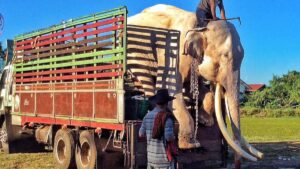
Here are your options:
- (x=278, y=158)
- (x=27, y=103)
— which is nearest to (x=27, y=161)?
(x=27, y=103)

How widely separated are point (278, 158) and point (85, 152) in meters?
5.34

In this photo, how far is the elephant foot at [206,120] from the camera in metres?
9.89

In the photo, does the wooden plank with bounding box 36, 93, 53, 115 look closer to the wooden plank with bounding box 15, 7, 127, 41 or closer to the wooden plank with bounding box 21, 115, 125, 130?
the wooden plank with bounding box 21, 115, 125, 130

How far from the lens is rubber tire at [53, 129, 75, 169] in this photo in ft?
34.4

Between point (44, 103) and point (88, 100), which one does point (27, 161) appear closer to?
point (44, 103)

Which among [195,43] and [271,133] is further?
[271,133]

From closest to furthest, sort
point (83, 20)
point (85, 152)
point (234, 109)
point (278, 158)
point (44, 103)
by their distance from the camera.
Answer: point (234, 109)
point (85, 152)
point (83, 20)
point (44, 103)
point (278, 158)

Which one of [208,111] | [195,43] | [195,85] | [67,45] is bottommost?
[208,111]

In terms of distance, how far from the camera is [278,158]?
12969mm

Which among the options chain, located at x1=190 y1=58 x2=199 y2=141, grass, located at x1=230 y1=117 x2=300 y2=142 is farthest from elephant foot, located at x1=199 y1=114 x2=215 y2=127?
grass, located at x1=230 y1=117 x2=300 y2=142

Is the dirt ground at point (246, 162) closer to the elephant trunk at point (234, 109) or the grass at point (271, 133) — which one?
the elephant trunk at point (234, 109)

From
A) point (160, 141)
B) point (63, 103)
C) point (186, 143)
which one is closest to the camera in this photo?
point (160, 141)

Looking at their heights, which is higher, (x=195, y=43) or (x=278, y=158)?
(x=195, y=43)

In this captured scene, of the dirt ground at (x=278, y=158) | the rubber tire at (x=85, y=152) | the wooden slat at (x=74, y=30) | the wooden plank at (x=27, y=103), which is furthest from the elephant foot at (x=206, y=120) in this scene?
the wooden plank at (x=27, y=103)
